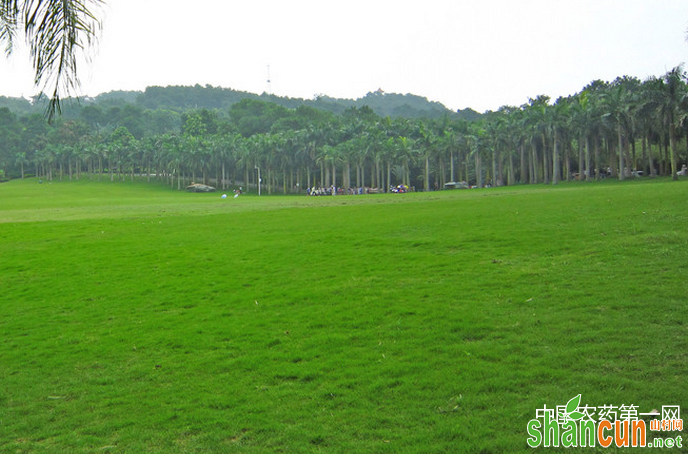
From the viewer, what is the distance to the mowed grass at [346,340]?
24.3 ft

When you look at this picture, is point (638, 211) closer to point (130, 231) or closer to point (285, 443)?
point (285, 443)

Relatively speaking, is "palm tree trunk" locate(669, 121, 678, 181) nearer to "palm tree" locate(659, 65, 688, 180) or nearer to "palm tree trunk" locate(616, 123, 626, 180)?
"palm tree" locate(659, 65, 688, 180)

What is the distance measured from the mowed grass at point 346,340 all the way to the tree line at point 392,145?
4755cm

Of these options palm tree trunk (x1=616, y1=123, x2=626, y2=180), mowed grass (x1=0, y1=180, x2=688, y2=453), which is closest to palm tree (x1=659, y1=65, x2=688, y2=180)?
palm tree trunk (x1=616, y1=123, x2=626, y2=180)

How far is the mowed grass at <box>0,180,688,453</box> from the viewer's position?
741 centimetres

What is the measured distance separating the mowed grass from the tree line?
156 feet

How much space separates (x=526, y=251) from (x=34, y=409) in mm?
14537

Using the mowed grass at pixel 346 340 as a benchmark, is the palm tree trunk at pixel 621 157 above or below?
above

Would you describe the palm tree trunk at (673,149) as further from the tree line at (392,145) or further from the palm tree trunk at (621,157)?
the palm tree trunk at (621,157)

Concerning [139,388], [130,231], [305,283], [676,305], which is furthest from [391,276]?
[130,231]

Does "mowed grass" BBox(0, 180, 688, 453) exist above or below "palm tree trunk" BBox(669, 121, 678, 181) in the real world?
below

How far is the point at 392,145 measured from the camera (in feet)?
355

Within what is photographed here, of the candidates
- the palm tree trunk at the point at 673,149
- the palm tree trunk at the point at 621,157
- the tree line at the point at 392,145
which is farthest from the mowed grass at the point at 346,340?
the palm tree trunk at the point at 621,157

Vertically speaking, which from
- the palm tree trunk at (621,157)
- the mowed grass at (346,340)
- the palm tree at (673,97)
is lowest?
the mowed grass at (346,340)
